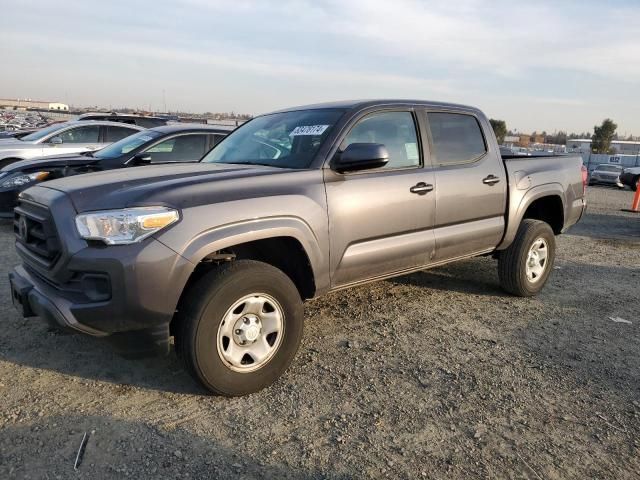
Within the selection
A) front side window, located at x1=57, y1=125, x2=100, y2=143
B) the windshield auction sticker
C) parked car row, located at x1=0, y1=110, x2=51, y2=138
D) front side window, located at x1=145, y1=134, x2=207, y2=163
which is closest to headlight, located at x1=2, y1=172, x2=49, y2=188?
front side window, located at x1=145, y1=134, x2=207, y2=163

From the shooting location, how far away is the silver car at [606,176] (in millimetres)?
23781

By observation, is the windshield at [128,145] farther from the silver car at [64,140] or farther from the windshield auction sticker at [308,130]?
the windshield auction sticker at [308,130]

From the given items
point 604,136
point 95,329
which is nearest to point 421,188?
point 95,329

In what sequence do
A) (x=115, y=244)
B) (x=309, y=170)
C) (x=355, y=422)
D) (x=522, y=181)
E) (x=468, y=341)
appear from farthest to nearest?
(x=522, y=181)
(x=468, y=341)
(x=309, y=170)
(x=355, y=422)
(x=115, y=244)

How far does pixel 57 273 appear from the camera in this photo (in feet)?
9.14

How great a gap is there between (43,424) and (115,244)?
107cm

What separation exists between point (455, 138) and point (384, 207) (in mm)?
1281

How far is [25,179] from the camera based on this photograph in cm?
742

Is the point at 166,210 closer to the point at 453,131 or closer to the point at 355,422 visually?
the point at 355,422

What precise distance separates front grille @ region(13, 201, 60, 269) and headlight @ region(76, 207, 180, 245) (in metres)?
0.25

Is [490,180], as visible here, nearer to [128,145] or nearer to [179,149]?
[179,149]

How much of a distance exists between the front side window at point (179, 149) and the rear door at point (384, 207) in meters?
4.24

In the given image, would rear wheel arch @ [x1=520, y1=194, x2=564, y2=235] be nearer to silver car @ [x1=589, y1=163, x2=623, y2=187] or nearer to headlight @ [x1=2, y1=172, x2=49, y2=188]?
headlight @ [x1=2, y1=172, x2=49, y2=188]

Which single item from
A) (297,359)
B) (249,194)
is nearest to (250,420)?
(297,359)
